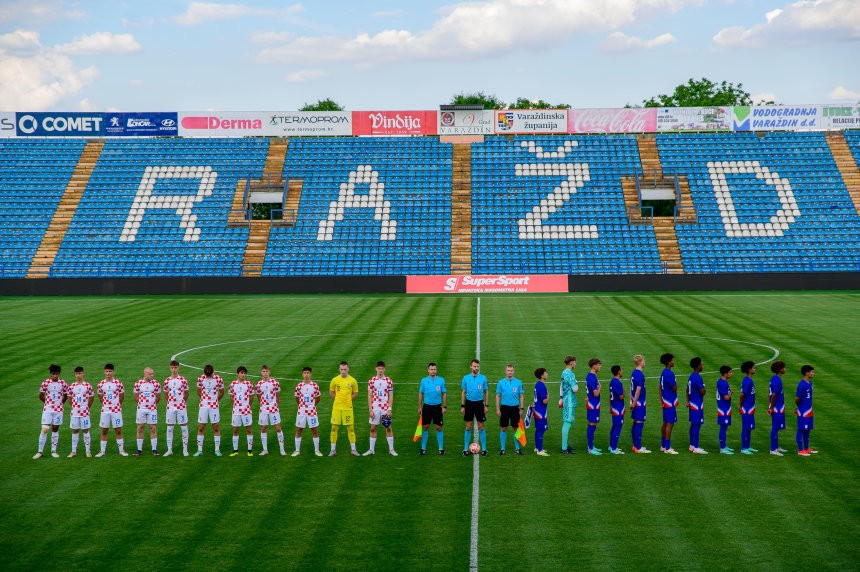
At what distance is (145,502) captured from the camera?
1301 centimetres

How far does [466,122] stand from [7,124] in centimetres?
3586

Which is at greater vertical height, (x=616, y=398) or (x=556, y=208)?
(x=556, y=208)

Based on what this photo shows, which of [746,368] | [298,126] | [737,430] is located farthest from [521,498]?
[298,126]

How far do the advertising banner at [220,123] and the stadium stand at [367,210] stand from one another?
3222 mm

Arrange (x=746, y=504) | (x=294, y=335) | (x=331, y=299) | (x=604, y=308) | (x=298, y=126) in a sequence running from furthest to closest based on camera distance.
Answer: (x=298, y=126) → (x=331, y=299) → (x=604, y=308) → (x=294, y=335) → (x=746, y=504)

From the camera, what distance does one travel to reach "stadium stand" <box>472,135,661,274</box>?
5116cm

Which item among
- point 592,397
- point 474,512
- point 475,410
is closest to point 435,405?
point 475,410

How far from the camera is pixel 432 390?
1525 centimetres

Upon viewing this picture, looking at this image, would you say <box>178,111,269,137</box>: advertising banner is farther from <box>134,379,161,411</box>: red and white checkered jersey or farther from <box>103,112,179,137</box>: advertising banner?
<box>134,379,161,411</box>: red and white checkered jersey

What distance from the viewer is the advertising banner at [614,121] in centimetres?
6028

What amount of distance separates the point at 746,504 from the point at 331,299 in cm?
3245

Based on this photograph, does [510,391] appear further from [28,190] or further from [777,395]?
[28,190]

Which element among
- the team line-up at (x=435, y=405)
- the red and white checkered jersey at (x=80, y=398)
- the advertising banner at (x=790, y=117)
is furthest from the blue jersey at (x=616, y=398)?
the advertising banner at (x=790, y=117)

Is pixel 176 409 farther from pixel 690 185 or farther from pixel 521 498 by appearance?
pixel 690 185
